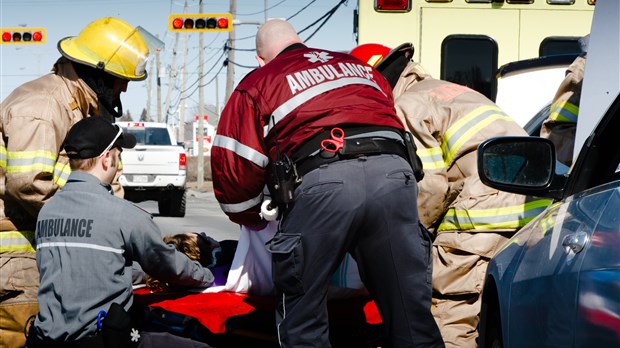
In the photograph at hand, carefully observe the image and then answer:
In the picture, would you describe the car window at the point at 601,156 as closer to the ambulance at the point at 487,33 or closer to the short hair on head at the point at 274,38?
the short hair on head at the point at 274,38

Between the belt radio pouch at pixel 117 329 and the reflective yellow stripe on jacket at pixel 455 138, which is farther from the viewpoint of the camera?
the reflective yellow stripe on jacket at pixel 455 138

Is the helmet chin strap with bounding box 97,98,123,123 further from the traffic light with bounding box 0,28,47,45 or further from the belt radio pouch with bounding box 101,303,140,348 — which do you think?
the traffic light with bounding box 0,28,47,45

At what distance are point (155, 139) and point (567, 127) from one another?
18.2 m

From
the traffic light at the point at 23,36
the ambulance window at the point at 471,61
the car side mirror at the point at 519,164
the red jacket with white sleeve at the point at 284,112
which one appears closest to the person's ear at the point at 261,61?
the red jacket with white sleeve at the point at 284,112

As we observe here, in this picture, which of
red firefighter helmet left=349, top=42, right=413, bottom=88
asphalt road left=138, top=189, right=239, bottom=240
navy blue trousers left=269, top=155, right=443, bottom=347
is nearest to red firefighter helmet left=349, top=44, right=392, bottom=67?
red firefighter helmet left=349, top=42, right=413, bottom=88

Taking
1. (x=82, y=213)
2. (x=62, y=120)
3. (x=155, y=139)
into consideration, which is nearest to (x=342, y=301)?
→ (x=82, y=213)

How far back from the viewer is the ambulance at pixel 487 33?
793 cm

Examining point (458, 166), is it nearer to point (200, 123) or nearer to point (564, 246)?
point (564, 246)

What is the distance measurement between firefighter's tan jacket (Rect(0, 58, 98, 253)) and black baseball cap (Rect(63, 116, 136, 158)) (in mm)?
574

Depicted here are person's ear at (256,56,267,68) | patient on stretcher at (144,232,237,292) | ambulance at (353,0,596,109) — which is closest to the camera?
person's ear at (256,56,267,68)

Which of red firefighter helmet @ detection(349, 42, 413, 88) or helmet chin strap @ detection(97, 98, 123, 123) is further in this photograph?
helmet chin strap @ detection(97, 98, 123, 123)

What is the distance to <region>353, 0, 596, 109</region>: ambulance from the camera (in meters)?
7.93

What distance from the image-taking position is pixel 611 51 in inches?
119

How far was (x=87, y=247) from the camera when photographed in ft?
12.5
